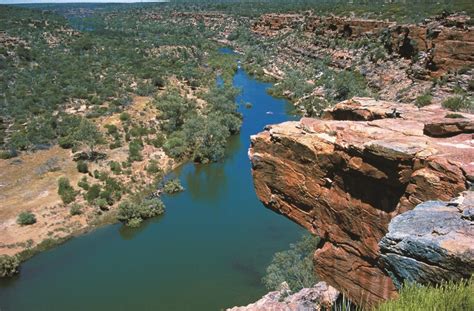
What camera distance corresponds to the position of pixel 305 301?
47.8ft

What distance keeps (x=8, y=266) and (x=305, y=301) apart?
15.0 m

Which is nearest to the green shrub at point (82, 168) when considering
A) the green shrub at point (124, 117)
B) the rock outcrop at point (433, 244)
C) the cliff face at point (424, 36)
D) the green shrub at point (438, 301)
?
the green shrub at point (124, 117)

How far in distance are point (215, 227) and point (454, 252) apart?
21.0 meters

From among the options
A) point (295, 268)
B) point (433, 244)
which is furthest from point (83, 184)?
point (433, 244)

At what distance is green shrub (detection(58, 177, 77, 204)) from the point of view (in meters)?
26.7

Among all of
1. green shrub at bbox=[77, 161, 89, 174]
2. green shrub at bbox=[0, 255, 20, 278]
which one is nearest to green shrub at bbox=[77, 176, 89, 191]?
green shrub at bbox=[77, 161, 89, 174]

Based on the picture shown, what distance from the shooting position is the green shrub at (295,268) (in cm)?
1708

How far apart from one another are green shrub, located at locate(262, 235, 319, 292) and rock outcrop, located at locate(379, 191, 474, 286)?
33.5 feet

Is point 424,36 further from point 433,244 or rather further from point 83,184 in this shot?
point 433,244

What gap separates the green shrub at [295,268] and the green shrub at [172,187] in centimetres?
1170

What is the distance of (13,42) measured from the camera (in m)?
69.2

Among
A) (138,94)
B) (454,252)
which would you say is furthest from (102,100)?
(454,252)

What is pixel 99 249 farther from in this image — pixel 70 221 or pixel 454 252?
pixel 454 252

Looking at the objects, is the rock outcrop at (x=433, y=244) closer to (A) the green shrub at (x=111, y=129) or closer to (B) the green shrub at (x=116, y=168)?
(B) the green shrub at (x=116, y=168)
